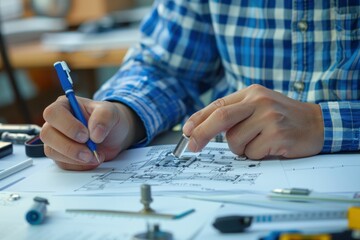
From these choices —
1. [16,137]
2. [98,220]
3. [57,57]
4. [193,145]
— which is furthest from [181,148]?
[57,57]

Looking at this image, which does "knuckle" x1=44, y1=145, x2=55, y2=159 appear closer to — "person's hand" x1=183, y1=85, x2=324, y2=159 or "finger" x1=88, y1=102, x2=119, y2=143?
"finger" x1=88, y1=102, x2=119, y2=143

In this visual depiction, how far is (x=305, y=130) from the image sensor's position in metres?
0.91

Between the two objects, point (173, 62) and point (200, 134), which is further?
point (173, 62)

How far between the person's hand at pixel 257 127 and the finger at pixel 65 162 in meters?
0.15

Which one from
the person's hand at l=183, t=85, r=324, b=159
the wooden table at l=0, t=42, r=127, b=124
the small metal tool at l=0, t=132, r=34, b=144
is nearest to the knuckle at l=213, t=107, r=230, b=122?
the person's hand at l=183, t=85, r=324, b=159

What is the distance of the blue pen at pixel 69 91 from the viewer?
909 mm

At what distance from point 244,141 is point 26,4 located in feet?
7.13

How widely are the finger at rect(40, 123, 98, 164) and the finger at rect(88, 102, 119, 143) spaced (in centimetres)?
2

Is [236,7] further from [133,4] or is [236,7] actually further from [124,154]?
[133,4]

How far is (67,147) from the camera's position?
0.90 meters

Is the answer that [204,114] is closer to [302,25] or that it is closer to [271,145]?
[271,145]

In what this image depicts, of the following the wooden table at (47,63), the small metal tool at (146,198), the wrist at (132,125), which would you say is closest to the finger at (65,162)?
the wrist at (132,125)

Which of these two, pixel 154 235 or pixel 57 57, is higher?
pixel 154 235

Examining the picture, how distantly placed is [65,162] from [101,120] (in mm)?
78
